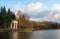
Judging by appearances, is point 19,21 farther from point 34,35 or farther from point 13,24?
point 34,35

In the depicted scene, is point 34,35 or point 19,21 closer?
point 34,35

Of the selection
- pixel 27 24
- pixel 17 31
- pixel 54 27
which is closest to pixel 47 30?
pixel 54 27

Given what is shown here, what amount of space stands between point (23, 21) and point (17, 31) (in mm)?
343

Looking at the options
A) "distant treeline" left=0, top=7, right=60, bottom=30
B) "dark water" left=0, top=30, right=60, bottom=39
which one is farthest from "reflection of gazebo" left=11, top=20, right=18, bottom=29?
"dark water" left=0, top=30, right=60, bottom=39

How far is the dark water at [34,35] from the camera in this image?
389cm

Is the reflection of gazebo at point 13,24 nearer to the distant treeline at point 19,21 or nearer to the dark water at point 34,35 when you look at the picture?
the distant treeline at point 19,21

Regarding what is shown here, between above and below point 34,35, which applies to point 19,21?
above

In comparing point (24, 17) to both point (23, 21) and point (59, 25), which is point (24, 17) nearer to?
point (23, 21)

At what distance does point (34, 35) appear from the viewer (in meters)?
4.03

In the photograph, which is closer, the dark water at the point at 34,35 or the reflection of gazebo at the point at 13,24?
the dark water at the point at 34,35

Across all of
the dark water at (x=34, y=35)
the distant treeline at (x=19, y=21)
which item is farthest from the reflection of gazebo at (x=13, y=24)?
the dark water at (x=34, y=35)

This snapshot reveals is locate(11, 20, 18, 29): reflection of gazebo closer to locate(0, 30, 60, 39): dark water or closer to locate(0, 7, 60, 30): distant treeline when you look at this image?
locate(0, 7, 60, 30): distant treeline

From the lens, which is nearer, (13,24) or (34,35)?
(34,35)

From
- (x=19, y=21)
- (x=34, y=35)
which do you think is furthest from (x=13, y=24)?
(x=34, y=35)
